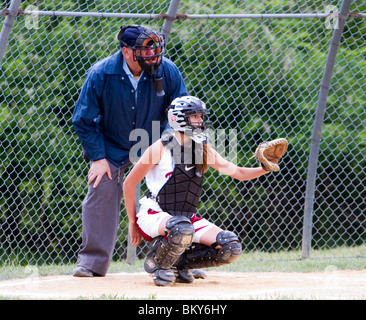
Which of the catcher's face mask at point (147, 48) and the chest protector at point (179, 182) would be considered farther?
the catcher's face mask at point (147, 48)

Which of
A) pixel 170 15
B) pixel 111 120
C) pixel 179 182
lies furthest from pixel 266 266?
pixel 170 15

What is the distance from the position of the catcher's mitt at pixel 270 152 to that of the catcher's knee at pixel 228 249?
0.58 meters

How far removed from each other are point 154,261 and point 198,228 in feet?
1.38

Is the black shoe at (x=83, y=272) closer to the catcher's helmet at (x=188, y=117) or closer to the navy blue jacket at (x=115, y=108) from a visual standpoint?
the navy blue jacket at (x=115, y=108)

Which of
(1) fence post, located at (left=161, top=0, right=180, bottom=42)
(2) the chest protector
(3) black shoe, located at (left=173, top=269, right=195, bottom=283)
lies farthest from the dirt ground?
(1) fence post, located at (left=161, top=0, right=180, bottom=42)

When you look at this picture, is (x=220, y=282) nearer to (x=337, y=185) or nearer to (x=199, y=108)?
(x=199, y=108)

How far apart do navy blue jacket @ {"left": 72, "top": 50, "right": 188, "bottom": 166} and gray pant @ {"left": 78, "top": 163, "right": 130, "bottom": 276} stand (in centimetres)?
22

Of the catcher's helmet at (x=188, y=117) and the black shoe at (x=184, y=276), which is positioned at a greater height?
the catcher's helmet at (x=188, y=117)

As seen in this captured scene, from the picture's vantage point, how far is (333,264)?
6.26 m

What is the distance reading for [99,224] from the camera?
5.54m

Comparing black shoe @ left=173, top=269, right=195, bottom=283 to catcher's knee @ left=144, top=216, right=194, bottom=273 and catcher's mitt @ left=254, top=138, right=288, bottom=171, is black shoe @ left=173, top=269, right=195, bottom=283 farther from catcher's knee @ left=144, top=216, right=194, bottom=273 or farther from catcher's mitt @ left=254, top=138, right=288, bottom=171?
catcher's mitt @ left=254, top=138, right=288, bottom=171

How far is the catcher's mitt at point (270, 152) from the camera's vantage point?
498cm

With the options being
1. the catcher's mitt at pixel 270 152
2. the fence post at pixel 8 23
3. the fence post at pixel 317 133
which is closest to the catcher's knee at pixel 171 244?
the catcher's mitt at pixel 270 152
